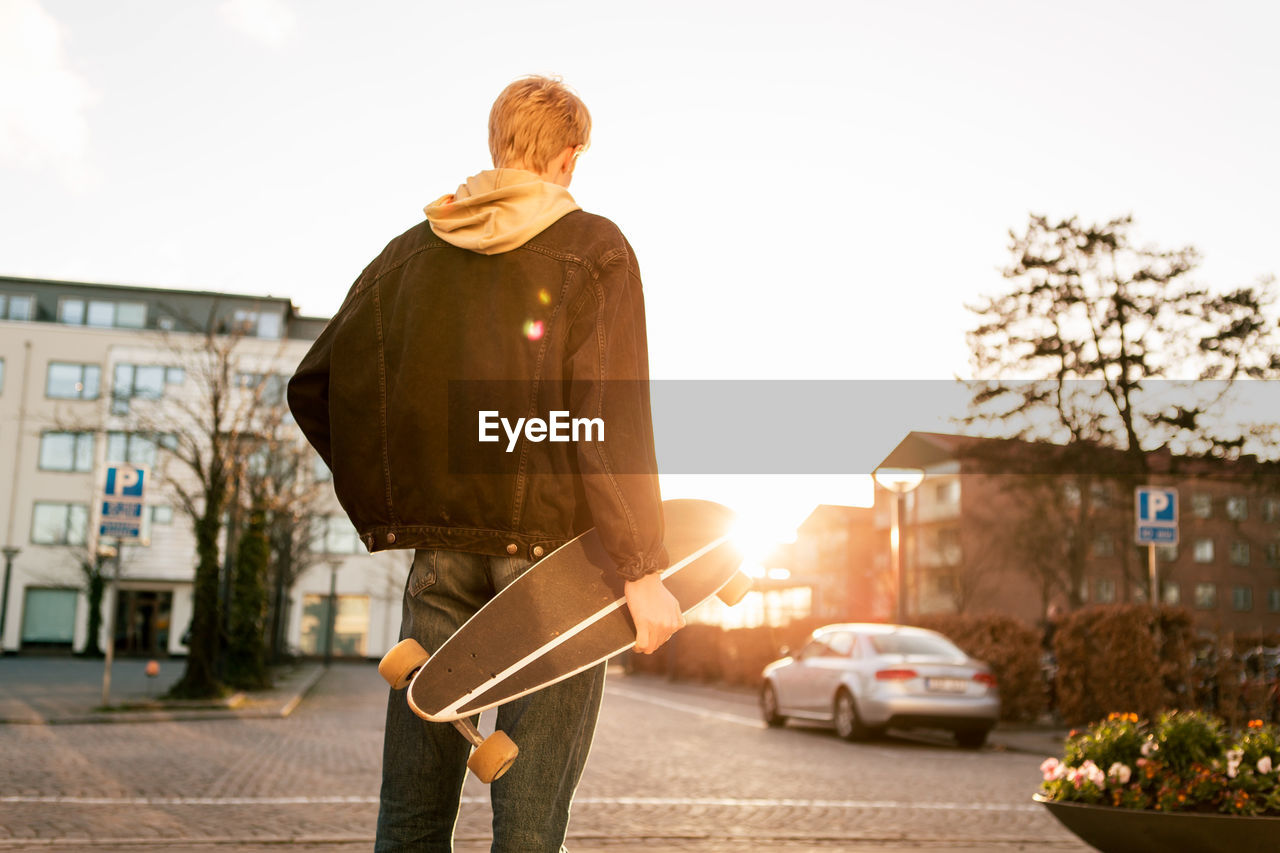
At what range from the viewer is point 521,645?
2.38m

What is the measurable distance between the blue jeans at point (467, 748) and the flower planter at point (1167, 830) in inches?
121

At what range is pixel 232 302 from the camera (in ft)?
201

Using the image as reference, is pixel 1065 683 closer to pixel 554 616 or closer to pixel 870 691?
pixel 870 691

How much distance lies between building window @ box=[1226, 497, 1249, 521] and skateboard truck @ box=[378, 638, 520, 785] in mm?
33731

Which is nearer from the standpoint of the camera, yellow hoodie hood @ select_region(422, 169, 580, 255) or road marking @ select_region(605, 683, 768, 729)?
yellow hoodie hood @ select_region(422, 169, 580, 255)

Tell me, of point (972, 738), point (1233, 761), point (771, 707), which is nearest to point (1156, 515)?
point (972, 738)

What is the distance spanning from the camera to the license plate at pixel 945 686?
1516 cm

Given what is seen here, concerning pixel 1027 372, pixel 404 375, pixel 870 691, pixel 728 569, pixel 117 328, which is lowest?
pixel 870 691

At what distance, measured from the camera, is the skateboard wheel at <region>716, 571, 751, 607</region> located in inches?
106

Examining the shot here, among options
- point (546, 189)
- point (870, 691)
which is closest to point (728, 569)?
point (546, 189)

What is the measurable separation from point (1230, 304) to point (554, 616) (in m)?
31.1

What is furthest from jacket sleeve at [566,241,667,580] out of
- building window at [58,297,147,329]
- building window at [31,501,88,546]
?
building window at [58,297,147,329]

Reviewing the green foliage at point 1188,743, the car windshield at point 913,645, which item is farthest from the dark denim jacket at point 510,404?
the car windshield at point 913,645

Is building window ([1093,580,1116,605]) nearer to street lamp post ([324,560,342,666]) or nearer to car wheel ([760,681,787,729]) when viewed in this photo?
street lamp post ([324,560,342,666])
